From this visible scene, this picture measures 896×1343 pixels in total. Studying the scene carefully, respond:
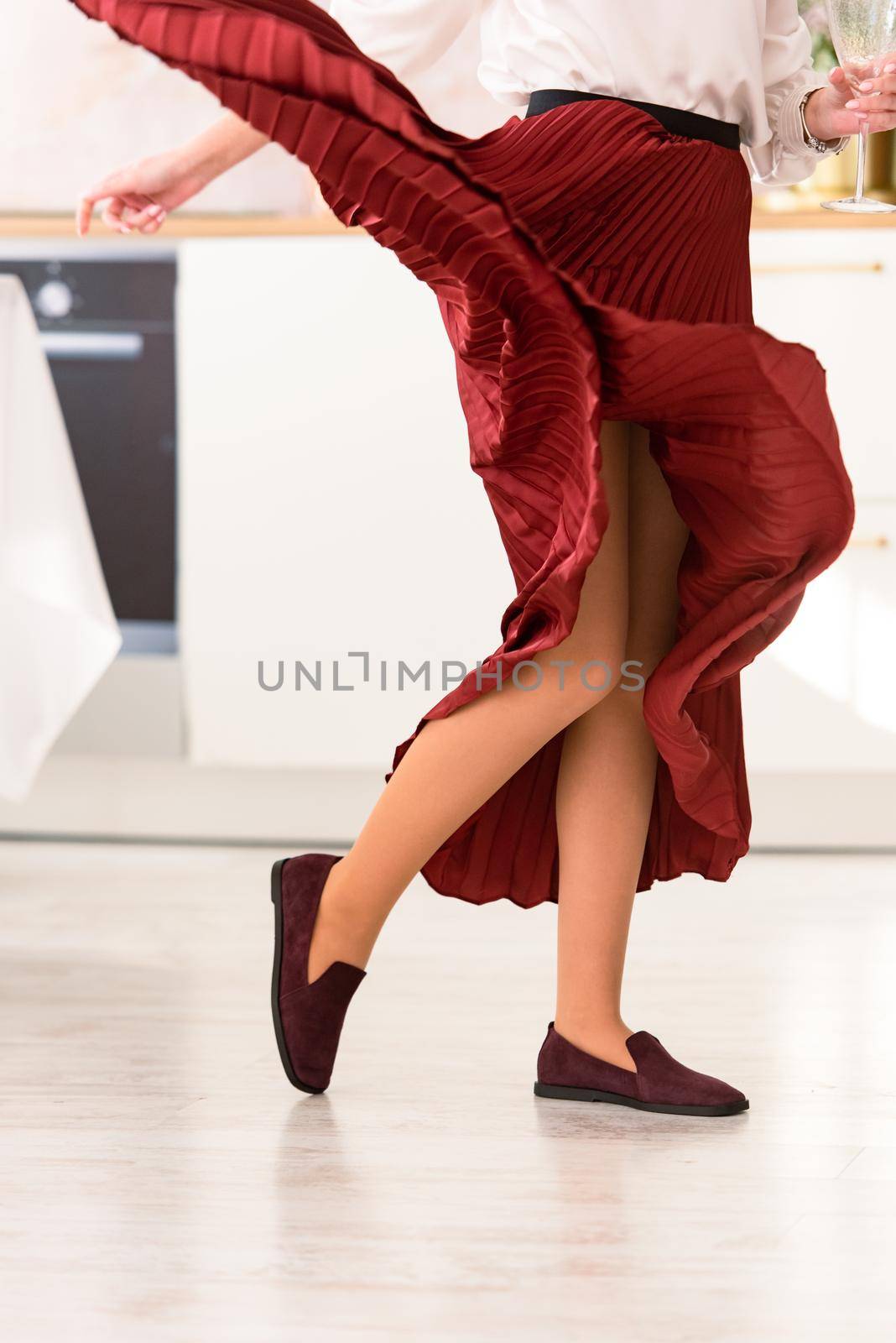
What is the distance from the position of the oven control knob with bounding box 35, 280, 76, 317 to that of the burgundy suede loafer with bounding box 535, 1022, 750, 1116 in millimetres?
1730

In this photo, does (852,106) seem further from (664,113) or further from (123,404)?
(123,404)

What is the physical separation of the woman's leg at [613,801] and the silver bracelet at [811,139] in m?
0.32

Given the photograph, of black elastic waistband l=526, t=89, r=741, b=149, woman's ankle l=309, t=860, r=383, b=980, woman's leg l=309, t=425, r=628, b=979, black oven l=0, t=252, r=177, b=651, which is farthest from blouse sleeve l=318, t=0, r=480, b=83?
black oven l=0, t=252, r=177, b=651

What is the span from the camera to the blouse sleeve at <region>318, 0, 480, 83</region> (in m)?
1.22

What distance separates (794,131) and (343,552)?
1086 mm

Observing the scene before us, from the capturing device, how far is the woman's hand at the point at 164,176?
1.14 metres

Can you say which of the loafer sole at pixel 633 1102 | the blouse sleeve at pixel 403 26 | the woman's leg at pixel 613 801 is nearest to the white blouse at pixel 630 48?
the blouse sleeve at pixel 403 26

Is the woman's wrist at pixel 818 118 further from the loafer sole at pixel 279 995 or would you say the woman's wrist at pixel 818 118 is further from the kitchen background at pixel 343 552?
the kitchen background at pixel 343 552

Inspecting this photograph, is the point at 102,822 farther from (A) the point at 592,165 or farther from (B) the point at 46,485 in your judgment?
(A) the point at 592,165

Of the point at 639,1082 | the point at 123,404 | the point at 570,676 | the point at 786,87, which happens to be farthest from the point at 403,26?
the point at 123,404

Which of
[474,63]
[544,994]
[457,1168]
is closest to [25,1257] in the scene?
[457,1168]

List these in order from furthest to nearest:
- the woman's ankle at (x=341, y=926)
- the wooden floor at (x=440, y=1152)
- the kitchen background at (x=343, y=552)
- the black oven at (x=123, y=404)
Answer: the black oven at (x=123, y=404) → the kitchen background at (x=343, y=552) → the woman's ankle at (x=341, y=926) → the wooden floor at (x=440, y=1152)

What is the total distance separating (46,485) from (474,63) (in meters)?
0.77

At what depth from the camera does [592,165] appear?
109 cm
